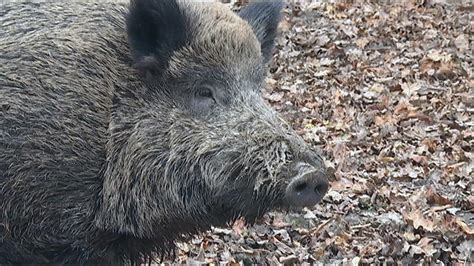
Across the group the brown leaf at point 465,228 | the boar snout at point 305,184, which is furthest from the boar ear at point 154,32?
the brown leaf at point 465,228

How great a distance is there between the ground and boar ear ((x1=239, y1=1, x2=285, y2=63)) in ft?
5.31

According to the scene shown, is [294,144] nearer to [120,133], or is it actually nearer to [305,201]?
[305,201]

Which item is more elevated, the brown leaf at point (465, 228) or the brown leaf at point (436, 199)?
the brown leaf at point (465, 228)

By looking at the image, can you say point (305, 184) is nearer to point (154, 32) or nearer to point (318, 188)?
point (318, 188)

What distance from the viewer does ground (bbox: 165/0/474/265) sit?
659 centimetres

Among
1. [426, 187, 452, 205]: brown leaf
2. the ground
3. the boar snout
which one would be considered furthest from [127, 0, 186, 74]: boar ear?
[426, 187, 452, 205]: brown leaf

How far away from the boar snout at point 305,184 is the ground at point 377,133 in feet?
6.47

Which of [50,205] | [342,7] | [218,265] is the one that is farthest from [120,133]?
[342,7]

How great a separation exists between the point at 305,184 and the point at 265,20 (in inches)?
60.7

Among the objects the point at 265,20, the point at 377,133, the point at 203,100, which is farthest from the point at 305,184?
the point at 377,133

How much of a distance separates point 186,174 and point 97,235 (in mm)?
639

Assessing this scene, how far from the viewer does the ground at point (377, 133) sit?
21.6 feet

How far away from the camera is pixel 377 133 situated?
964 centimetres

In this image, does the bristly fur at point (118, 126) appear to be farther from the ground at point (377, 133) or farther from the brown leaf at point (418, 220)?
the brown leaf at point (418, 220)
